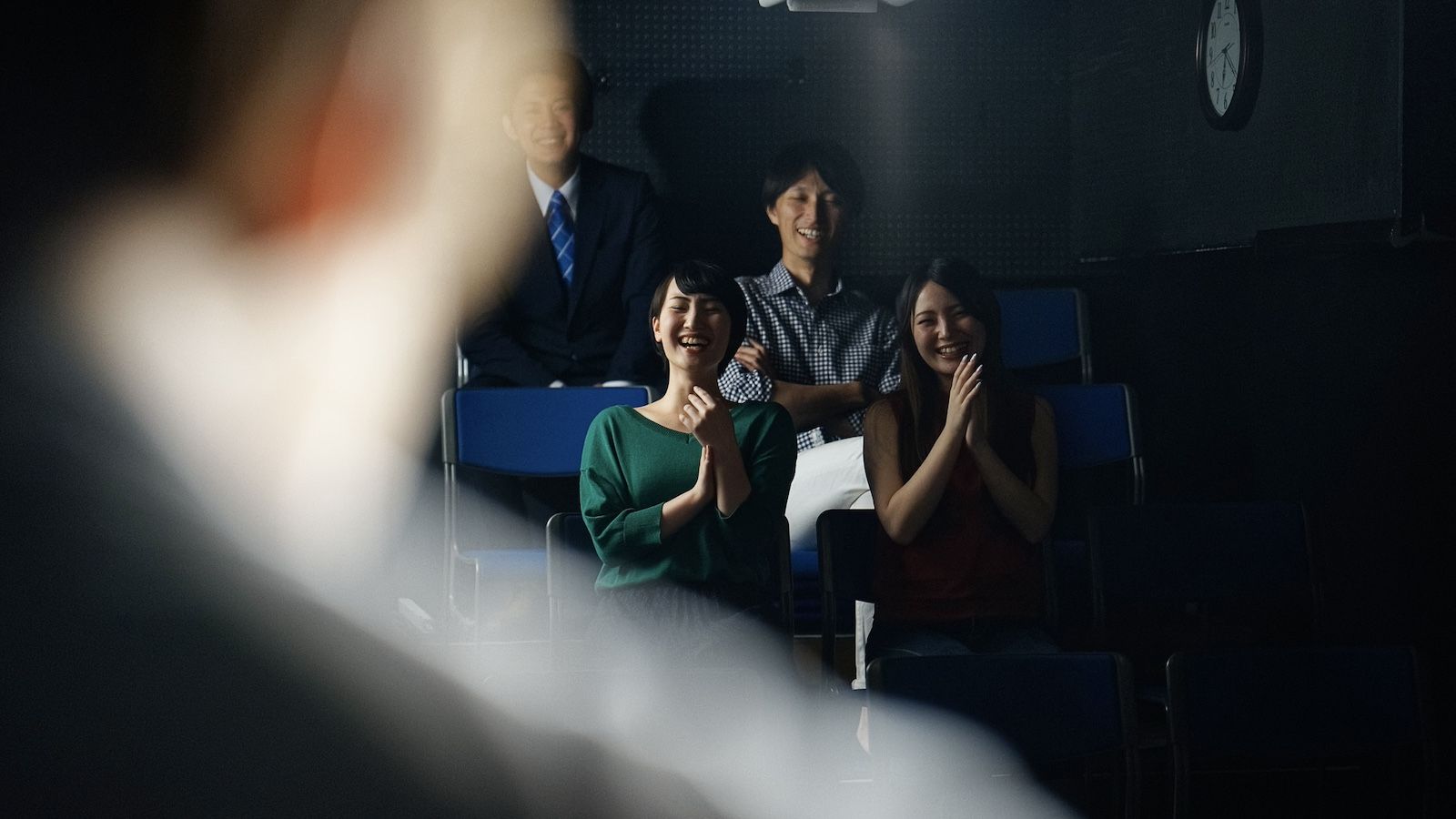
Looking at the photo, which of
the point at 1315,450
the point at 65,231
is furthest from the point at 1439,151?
the point at 65,231

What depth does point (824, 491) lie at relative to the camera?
3441 millimetres

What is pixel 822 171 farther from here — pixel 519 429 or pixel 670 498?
pixel 670 498

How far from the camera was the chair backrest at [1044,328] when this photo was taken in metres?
4.33

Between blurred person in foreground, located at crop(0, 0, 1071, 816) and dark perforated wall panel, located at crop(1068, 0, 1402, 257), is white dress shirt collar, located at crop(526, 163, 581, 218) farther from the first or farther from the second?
dark perforated wall panel, located at crop(1068, 0, 1402, 257)

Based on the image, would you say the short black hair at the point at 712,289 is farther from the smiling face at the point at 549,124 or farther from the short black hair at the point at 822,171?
the smiling face at the point at 549,124

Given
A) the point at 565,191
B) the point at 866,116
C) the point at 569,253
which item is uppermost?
the point at 866,116

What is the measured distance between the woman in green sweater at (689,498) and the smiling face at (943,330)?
0.44m

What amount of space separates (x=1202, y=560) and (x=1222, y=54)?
66.6 inches

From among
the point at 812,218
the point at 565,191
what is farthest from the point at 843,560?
the point at 565,191

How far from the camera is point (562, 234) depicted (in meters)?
Result: 4.29

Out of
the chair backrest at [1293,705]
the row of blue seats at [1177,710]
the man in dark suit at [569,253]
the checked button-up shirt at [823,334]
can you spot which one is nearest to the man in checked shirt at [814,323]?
the checked button-up shirt at [823,334]

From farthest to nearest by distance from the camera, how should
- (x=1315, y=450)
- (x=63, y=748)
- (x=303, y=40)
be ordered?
(x=303, y=40) → (x=1315, y=450) → (x=63, y=748)

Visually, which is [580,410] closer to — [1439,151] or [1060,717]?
[1060,717]

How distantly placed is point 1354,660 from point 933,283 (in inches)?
45.2
